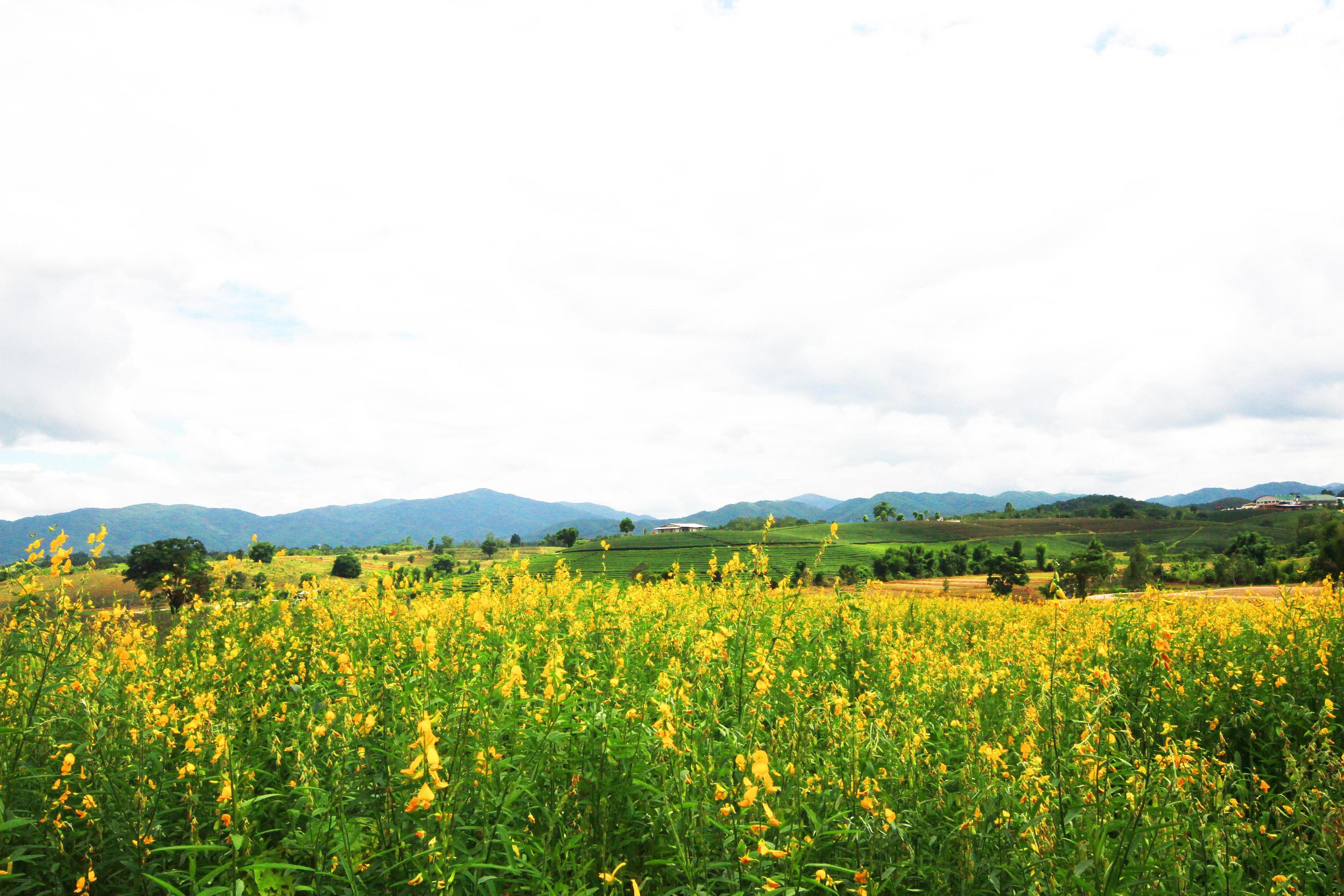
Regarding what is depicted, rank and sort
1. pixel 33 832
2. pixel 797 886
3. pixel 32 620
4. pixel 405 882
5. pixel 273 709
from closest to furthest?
pixel 797 886, pixel 405 882, pixel 33 832, pixel 32 620, pixel 273 709

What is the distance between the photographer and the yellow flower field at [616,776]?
10.1ft

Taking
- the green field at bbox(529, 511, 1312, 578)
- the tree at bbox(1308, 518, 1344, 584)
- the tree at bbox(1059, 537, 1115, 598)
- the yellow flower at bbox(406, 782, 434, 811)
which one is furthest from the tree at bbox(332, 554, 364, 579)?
the tree at bbox(1308, 518, 1344, 584)

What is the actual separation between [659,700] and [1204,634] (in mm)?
8791

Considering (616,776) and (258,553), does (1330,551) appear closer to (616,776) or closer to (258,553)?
(616,776)

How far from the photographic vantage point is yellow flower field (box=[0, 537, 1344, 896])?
3086 mm

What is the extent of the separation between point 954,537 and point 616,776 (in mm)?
128522

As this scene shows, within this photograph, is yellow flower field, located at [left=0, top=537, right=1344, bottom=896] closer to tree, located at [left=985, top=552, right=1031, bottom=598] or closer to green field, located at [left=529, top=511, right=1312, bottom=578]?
tree, located at [left=985, top=552, right=1031, bottom=598]

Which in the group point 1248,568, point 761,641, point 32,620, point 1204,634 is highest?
point 32,620

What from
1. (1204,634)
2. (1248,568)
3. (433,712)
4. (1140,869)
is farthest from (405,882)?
(1248,568)

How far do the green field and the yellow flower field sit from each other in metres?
63.3

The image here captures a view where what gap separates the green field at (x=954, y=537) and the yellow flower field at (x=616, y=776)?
63.3 meters

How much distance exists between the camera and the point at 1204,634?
26.8ft

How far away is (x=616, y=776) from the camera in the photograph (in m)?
4.03

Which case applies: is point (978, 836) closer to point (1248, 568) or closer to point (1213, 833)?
point (1213, 833)
